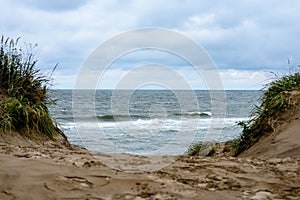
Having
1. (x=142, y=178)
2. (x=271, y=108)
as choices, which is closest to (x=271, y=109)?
(x=271, y=108)

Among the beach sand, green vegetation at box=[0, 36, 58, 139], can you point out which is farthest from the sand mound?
green vegetation at box=[0, 36, 58, 139]

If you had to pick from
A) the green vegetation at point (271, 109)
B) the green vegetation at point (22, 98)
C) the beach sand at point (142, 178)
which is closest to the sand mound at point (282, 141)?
the green vegetation at point (271, 109)

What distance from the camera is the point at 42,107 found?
22.4ft

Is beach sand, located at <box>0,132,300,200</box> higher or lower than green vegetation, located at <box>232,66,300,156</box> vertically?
lower

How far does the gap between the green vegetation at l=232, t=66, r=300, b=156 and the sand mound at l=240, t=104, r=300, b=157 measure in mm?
127

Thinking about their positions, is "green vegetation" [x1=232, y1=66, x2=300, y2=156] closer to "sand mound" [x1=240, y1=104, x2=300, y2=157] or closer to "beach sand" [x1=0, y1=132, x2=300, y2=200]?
"sand mound" [x1=240, y1=104, x2=300, y2=157]

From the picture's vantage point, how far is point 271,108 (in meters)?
6.25

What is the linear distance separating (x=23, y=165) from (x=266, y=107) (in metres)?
4.13

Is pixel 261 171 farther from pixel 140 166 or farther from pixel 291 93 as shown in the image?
pixel 291 93

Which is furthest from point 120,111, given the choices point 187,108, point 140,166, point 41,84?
point 140,166

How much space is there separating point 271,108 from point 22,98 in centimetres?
402

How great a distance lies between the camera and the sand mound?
16.1 ft

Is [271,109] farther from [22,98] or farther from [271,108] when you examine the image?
[22,98]

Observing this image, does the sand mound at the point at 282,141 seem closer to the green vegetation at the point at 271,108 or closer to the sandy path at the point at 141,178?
the green vegetation at the point at 271,108
